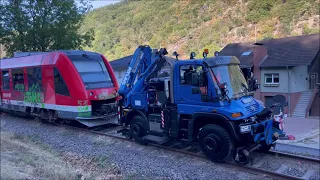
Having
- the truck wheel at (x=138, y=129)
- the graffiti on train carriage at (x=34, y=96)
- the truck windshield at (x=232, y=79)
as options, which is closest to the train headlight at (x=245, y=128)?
the truck windshield at (x=232, y=79)

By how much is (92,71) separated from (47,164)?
4.99 metres

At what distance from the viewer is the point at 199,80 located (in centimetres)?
732

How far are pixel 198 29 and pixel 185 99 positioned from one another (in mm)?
30157

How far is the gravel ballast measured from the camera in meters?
6.79

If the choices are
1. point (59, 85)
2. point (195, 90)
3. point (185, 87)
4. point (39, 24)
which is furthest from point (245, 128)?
point (39, 24)

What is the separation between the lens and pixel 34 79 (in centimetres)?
1291

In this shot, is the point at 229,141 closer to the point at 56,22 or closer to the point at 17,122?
the point at 17,122

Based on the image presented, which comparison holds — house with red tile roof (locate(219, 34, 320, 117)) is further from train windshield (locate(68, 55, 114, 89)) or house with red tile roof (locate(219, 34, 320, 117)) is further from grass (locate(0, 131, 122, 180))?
grass (locate(0, 131, 122, 180))

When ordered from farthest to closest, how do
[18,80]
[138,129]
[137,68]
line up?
[18,80] → [137,68] → [138,129]

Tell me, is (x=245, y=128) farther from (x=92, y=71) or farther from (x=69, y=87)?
(x=92, y=71)

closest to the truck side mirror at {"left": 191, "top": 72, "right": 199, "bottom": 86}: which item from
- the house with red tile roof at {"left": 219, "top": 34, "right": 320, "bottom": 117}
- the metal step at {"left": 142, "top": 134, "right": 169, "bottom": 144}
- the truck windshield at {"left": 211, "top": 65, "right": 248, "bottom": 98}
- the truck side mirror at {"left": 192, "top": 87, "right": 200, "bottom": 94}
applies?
the truck side mirror at {"left": 192, "top": 87, "right": 200, "bottom": 94}

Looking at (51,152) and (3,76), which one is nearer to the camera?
(51,152)

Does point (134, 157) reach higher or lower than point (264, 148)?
lower

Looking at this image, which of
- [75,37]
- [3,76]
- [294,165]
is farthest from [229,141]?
[75,37]
